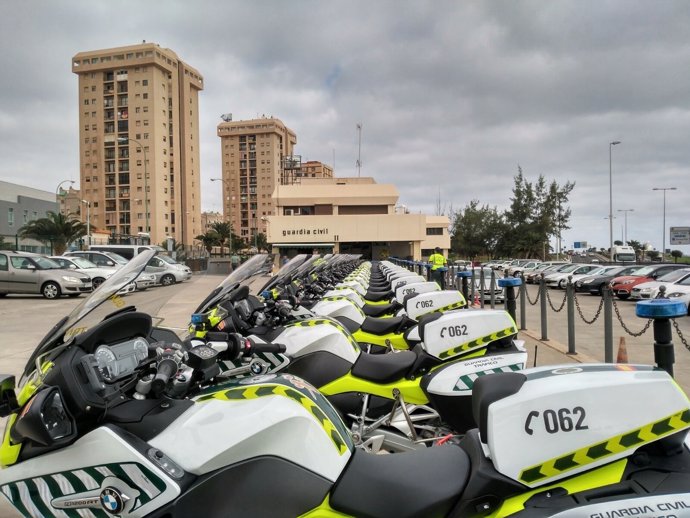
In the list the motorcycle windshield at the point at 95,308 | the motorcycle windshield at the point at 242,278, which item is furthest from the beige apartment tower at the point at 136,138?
the motorcycle windshield at the point at 95,308

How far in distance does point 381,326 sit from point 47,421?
157 inches

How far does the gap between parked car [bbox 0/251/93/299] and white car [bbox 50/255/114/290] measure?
2.97 ft

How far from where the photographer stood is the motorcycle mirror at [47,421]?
1.64 meters

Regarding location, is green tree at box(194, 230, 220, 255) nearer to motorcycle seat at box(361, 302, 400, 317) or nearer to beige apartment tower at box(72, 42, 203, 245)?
beige apartment tower at box(72, 42, 203, 245)

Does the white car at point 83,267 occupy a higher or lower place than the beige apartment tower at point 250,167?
lower

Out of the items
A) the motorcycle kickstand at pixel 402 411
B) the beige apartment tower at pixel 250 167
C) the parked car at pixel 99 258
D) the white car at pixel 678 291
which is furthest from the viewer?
the beige apartment tower at pixel 250 167

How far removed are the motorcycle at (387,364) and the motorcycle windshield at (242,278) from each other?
1 cm

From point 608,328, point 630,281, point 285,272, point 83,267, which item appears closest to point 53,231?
point 83,267

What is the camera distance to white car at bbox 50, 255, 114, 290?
18.2 metres

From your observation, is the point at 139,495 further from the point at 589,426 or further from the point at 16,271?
the point at 16,271

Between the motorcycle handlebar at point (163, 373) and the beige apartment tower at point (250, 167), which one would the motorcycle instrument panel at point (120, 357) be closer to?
the motorcycle handlebar at point (163, 373)

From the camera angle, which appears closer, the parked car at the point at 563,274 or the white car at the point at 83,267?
the white car at the point at 83,267

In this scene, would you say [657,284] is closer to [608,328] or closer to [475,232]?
[608,328]

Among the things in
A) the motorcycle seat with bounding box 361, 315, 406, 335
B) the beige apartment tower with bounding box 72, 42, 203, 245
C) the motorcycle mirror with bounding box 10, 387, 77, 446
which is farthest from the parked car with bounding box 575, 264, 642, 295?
the beige apartment tower with bounding box 72, 42, 203, 245
